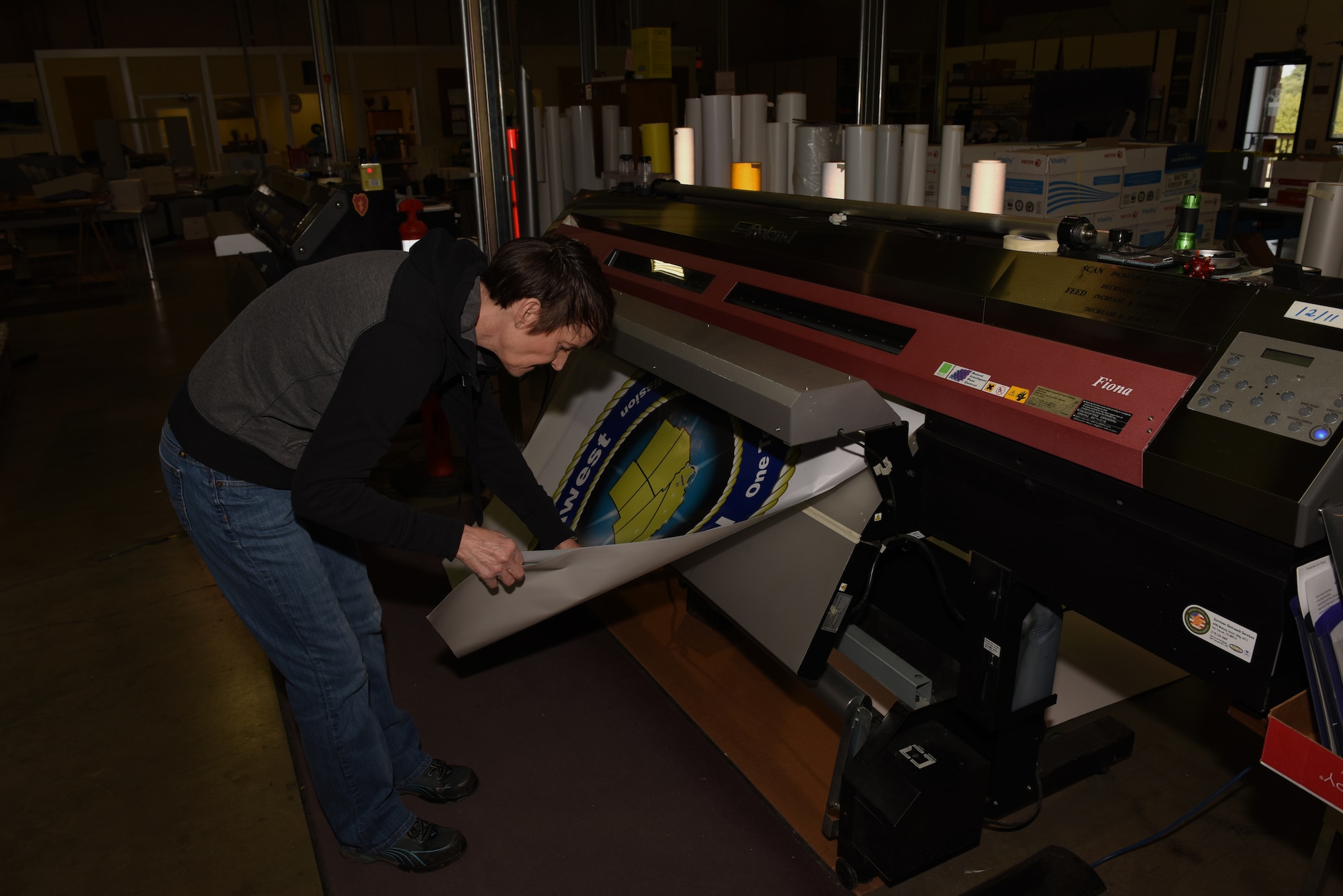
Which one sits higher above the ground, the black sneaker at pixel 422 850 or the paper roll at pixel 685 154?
the paper roll at pixel 685 154

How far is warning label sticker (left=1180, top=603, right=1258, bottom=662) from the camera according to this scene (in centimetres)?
105

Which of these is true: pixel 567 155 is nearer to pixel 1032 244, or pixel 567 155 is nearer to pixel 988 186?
pixel 988 186

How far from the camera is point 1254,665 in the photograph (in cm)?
104

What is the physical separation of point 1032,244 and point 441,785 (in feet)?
5.40

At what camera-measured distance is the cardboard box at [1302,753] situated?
3.51ft

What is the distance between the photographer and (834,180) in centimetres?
228

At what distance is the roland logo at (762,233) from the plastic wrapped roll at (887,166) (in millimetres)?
365

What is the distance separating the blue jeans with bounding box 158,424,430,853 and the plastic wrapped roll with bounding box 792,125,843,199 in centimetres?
158

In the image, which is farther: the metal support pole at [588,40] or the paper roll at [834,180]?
the metal support pole at [588,40]

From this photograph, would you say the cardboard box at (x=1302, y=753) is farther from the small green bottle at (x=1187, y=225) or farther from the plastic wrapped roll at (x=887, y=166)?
the plastic wrapped roll at (x=887, y=166)

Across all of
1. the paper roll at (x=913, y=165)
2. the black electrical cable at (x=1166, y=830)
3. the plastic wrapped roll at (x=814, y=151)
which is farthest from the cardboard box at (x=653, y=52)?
the black electrical cable at (x=1166, y=830)

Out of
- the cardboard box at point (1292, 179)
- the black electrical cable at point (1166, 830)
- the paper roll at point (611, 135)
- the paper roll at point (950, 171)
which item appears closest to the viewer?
the black electrical cable at point (1166, 830)

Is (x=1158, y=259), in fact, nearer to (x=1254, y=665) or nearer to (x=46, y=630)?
(x=1254, y=665)

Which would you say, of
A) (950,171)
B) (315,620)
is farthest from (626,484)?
(950,171)
